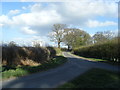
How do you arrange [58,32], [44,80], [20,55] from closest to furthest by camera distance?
1. [44,80]
2. [20,55]
3. [58,32]

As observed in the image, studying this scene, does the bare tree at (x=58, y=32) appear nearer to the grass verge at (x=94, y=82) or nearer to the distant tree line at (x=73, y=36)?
the distant tree line at (x=73, y=36)

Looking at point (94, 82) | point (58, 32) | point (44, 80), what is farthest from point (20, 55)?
point (58, 32)

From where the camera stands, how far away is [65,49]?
268 ft

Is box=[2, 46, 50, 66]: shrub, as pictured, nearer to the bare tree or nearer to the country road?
the country road

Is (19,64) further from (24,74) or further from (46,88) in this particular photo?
(46,88)

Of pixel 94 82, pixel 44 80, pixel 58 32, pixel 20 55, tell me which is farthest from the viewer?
pixel 58 32

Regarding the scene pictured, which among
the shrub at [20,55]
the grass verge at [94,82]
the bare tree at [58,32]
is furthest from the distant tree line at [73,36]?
the grass verge at [94,82]

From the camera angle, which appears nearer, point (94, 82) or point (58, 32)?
point (94, 82)

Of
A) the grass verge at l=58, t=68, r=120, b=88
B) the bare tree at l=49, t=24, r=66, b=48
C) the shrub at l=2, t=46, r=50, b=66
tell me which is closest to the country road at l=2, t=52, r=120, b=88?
the grass verge at l=58, t=68, r=120, b=88

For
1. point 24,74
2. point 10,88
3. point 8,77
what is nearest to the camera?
point 10,88

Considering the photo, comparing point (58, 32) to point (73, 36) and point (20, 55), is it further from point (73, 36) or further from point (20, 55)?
point (20, 55)

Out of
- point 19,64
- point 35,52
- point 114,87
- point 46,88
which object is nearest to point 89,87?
point 114,87

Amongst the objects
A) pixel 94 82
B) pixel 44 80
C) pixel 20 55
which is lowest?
pixel 44 80

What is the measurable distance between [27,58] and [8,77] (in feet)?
25.0
